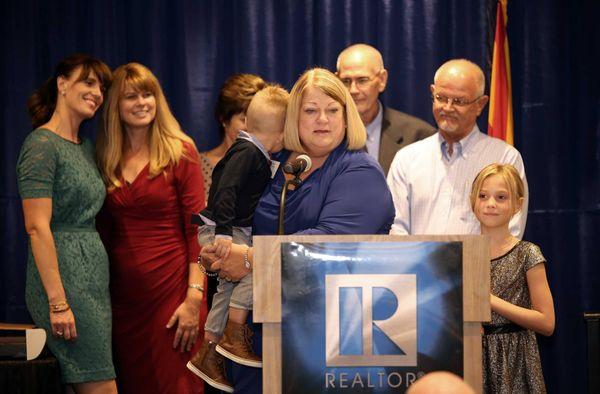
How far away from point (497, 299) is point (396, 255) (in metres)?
1.12

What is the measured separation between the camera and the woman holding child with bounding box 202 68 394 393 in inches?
108

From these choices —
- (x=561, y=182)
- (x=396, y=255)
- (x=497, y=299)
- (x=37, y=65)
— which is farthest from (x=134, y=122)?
(x=561, y=182)

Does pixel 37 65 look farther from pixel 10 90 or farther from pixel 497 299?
pixel 497 299

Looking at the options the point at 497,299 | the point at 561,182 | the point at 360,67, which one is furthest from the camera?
the point at 561,182

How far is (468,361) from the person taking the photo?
2.41m

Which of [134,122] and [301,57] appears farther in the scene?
[301,57]

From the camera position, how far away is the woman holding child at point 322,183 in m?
2.74

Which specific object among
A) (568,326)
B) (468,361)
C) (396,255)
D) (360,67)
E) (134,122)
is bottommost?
(568,326)

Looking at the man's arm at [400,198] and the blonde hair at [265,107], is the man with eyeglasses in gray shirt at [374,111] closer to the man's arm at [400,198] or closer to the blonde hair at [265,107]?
the man's arm at [400,198]

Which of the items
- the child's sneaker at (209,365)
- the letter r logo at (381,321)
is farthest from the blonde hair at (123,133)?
the letter r logo at (381,321)

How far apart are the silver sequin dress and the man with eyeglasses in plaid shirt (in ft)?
1.82

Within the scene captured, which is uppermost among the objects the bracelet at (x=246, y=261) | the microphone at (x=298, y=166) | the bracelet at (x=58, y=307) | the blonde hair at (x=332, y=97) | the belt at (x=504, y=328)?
the blonde hair at (x=332, y=97)

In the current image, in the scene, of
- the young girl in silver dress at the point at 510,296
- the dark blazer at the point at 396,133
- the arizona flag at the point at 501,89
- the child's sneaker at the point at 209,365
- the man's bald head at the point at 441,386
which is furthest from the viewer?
the arizona flag at the point at 501,89

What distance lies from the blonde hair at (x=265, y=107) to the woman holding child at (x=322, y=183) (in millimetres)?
224
